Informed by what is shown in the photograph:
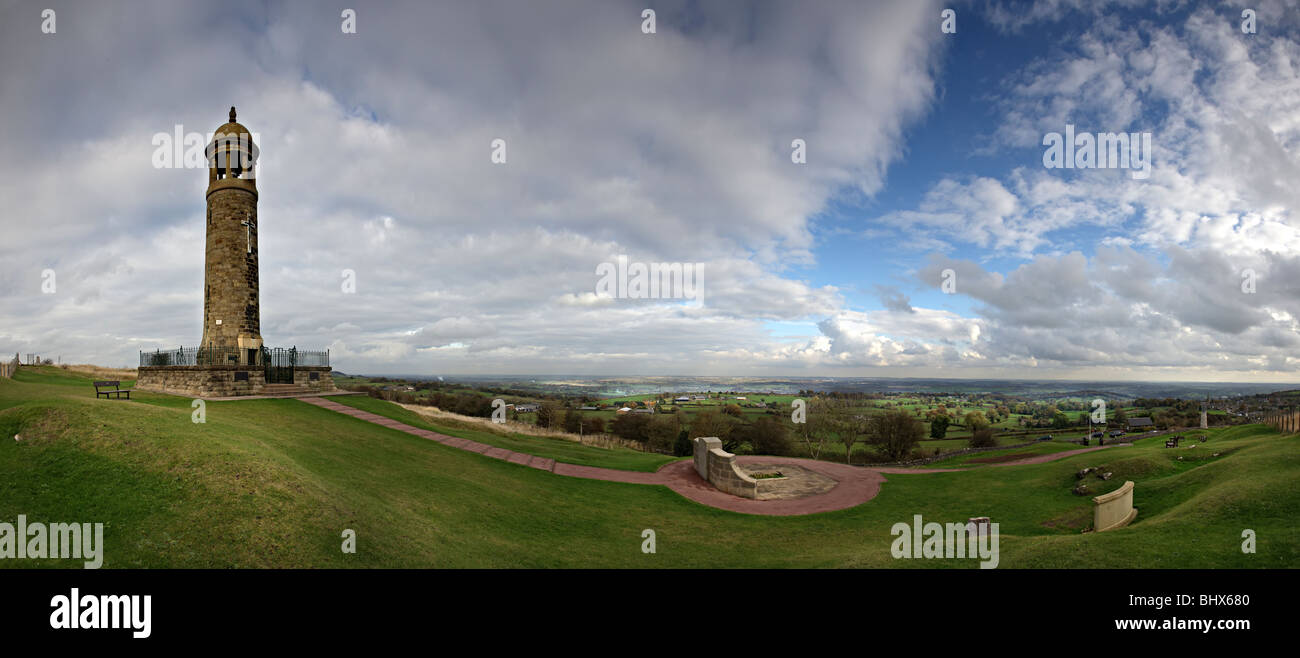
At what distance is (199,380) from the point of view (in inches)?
906

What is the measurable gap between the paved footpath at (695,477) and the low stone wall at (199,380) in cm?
319

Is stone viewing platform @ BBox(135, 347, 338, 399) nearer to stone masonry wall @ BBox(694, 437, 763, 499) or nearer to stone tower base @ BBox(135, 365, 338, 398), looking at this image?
stone tower base @ BBox(135, 365, 338, 398)

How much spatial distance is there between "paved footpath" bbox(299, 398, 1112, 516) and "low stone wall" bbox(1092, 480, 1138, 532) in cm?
733

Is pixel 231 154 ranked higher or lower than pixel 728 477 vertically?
higher

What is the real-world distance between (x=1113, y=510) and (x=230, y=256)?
41364 mm

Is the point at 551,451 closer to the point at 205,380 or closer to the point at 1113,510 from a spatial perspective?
the point at 205,380

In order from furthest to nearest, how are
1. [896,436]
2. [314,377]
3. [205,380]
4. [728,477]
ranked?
1. [896,436]
2. [314,377]
3. [205,380]
4. [728,477]

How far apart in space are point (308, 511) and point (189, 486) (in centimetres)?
215

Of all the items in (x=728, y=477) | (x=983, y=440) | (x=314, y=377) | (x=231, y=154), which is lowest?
(x=983, y=440)

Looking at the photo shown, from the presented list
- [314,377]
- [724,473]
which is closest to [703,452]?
[724,473]

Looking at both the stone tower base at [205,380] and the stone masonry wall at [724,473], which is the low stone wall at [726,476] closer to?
the stone masonry wall at [724,473]
